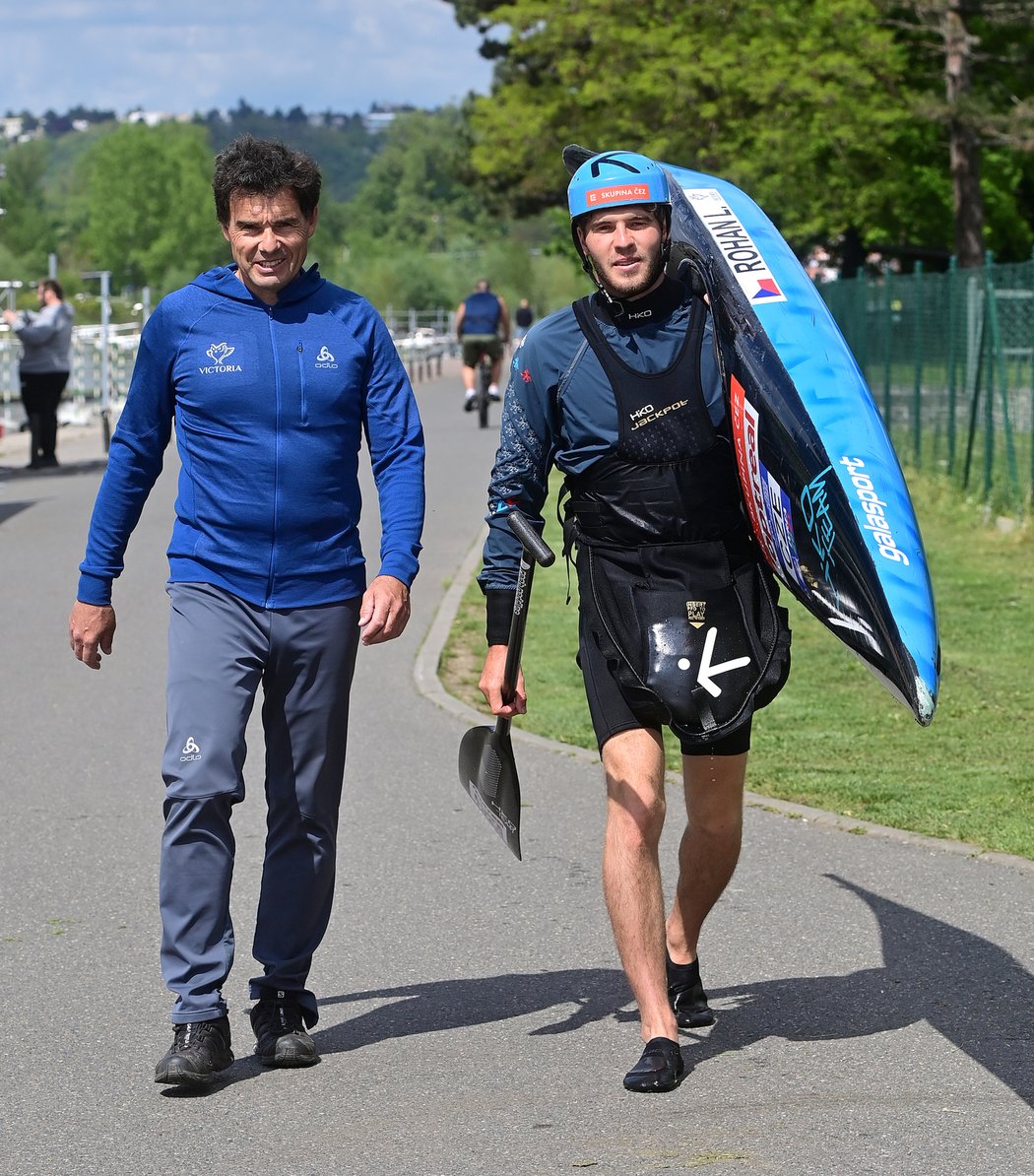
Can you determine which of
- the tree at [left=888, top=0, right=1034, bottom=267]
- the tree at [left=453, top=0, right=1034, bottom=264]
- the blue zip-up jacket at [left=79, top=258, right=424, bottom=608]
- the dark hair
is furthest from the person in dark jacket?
the tree at [left=453, top=0, right=1034, bottom=264]

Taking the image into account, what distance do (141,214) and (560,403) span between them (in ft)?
481

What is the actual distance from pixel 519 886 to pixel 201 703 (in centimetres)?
217

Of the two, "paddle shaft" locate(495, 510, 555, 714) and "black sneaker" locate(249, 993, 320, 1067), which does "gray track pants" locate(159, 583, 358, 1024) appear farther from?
"paddle shaft" locate(495, 510, 555, 714)

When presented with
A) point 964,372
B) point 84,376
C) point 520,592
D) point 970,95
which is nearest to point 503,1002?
point 520,592

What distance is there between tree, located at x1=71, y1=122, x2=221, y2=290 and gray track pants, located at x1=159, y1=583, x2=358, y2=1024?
142m

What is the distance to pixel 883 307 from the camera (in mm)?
23156

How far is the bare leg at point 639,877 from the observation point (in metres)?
4.95

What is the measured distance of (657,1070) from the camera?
15.9ft

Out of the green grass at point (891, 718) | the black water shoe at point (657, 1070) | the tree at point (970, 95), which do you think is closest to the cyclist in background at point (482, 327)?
the tree at point (970, 95)

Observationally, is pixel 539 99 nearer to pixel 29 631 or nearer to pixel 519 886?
pixel 29 631

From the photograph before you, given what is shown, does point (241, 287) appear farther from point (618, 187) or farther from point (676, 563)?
point (676, 563)

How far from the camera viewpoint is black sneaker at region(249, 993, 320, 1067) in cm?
512

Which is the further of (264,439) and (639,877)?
(264,439)

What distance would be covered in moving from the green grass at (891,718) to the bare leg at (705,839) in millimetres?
2091
